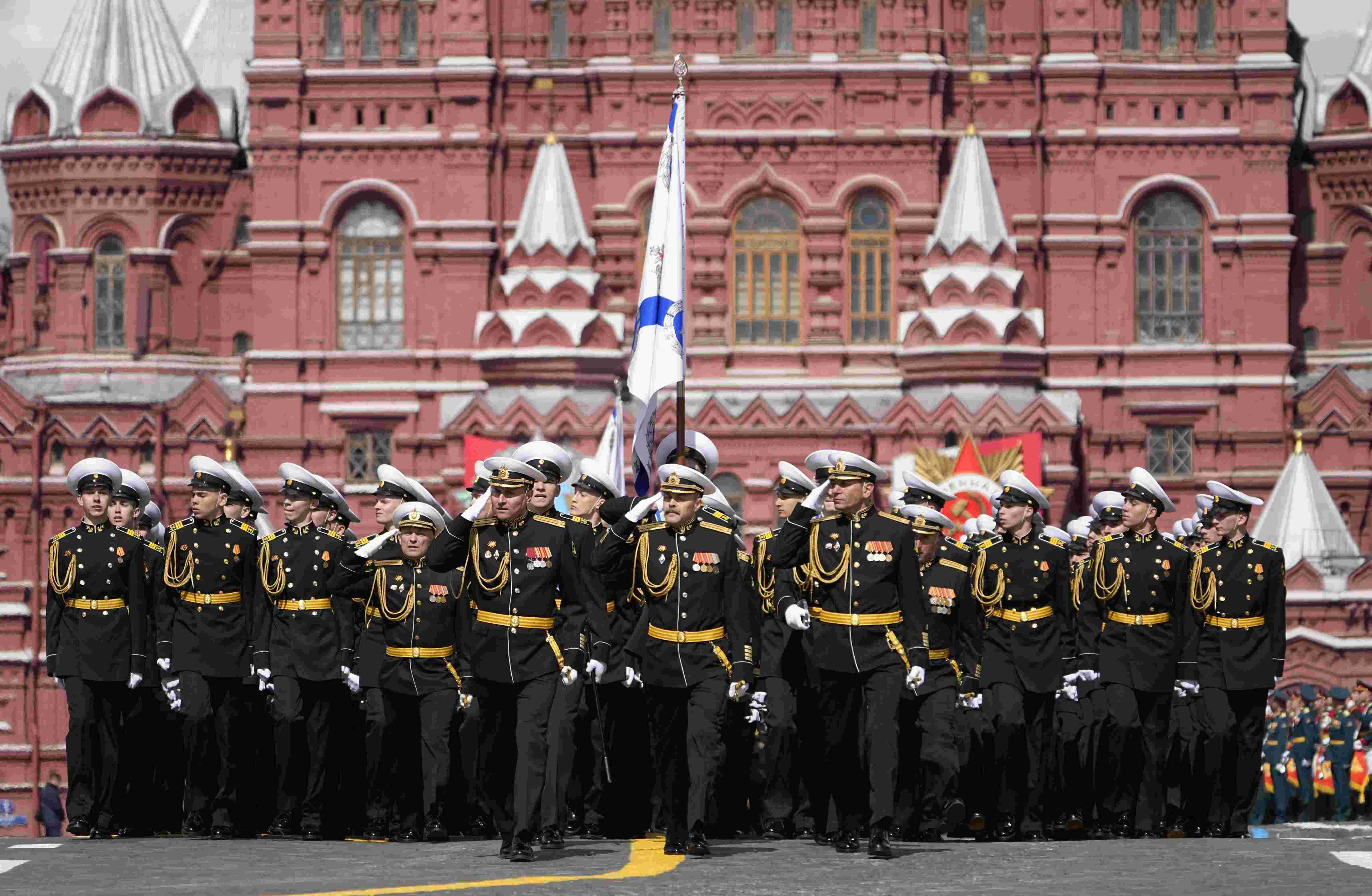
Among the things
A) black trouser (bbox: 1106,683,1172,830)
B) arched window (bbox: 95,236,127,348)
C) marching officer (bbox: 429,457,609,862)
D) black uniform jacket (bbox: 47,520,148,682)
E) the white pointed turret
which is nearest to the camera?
marching officer (bbox: 429,457,609,862)

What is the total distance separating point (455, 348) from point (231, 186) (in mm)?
5431

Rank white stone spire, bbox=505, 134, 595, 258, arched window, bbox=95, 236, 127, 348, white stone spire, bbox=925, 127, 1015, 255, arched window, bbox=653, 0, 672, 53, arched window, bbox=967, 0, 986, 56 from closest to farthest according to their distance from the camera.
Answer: white stone spire, bbox=925, 127, 1015, 255
white stone spire, bbox=505, 134, 595, 258
arched window, bbox=653, 0, 672, 53
arched window, bbox=967, 0, 986, 56
arched window, bbox=95, 236, 127, 348

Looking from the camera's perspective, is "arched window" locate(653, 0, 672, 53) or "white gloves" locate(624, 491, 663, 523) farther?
"arched window" locate(653, 0, 672, 53)

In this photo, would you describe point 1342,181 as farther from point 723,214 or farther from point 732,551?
point 732,551

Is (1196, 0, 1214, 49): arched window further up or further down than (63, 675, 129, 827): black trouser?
further up

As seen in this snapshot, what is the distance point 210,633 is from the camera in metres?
16.0

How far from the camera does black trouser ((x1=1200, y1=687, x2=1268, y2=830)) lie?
16469 mm

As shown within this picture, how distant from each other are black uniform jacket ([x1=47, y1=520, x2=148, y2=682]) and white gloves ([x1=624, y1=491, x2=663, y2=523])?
2935 millimetres

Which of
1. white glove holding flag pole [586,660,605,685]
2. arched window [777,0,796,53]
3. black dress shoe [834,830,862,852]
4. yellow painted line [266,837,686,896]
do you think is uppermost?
arched window [777,0,796,53]

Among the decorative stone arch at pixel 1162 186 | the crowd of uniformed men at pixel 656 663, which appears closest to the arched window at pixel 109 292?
the decorative stone arch at pixel 1162 186

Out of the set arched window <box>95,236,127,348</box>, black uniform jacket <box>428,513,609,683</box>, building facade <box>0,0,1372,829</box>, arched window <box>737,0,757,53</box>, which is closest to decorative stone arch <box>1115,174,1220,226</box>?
building facade <box>0,0,1372,829</box>

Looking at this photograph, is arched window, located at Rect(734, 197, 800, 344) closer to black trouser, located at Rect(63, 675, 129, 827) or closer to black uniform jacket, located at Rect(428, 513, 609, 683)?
black trouser, located at Rect(63, 675, 129, 827)

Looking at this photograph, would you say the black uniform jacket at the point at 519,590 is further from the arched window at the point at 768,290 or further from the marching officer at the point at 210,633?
the arched window at the point at 768,290

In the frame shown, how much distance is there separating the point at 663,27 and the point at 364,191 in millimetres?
4916
